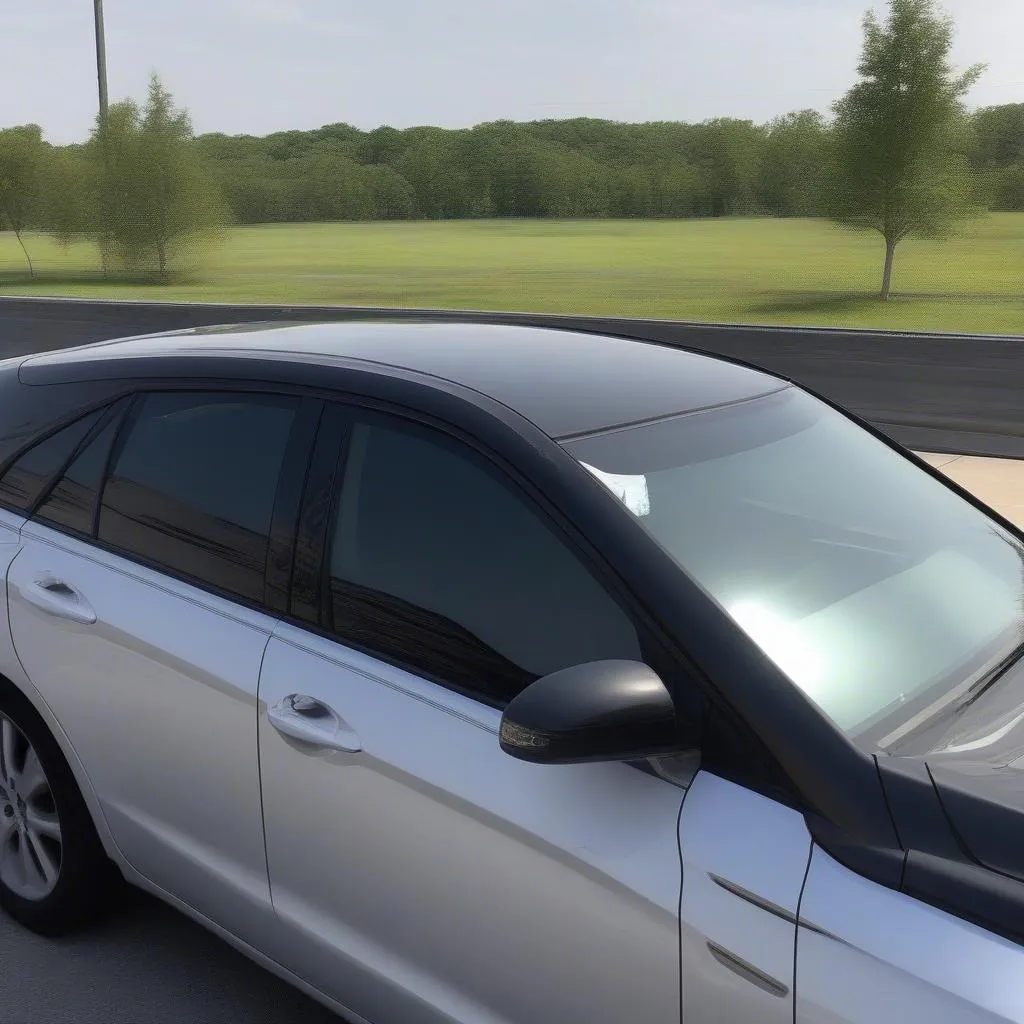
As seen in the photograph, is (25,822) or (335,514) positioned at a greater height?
(335,514)

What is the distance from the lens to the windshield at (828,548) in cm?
Result: 201

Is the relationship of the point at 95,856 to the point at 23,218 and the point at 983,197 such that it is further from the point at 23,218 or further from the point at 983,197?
the point at 23,218

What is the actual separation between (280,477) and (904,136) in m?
40.7

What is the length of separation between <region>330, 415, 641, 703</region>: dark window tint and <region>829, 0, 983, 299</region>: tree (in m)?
39.4

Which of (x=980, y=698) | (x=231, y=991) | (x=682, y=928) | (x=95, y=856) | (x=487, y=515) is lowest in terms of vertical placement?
(x=231, y=991)

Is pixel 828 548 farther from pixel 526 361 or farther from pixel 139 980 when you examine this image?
pixel 139 980

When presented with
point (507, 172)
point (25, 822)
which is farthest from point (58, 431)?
point (507, 172)

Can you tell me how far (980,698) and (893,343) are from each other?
20.8 metres

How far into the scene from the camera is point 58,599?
2.82m

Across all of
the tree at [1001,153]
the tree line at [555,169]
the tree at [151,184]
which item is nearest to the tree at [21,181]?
the tree line at [555,169]

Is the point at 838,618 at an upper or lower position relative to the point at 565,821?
upper

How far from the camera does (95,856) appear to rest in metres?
2.98

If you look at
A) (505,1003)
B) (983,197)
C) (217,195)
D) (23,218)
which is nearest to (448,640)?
(505,1003)

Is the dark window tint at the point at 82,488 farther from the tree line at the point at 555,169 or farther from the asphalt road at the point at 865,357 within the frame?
the tree line at the point at 555,169
